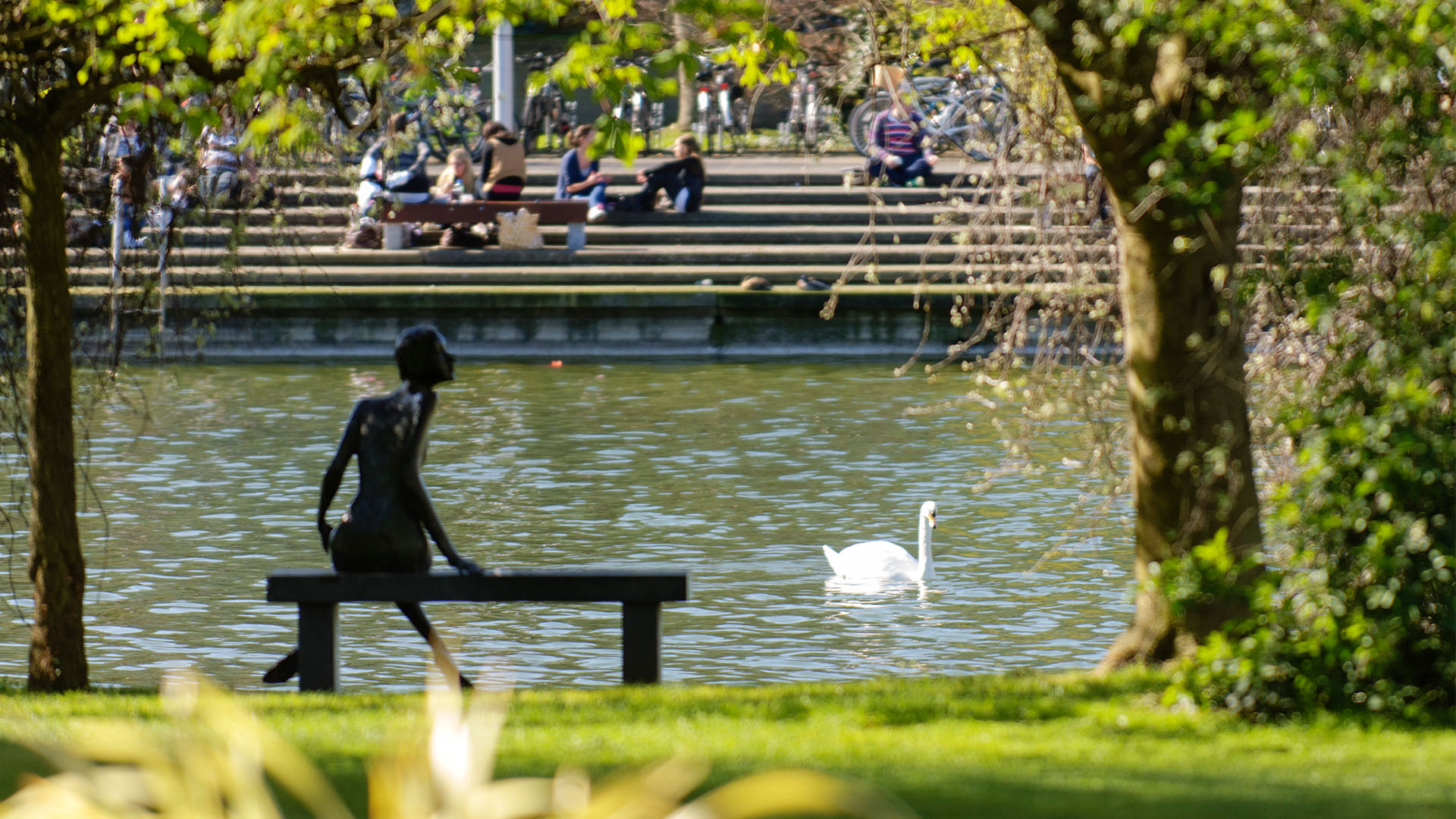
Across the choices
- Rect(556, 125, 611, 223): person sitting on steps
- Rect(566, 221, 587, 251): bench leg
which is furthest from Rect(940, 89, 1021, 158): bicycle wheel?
Rect(556, 125, 611, 223): person sitting on steps

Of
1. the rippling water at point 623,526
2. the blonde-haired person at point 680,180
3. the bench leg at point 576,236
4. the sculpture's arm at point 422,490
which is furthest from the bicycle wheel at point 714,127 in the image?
the sculpture's arm at point 422,490

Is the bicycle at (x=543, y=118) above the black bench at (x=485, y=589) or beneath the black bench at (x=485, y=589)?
above

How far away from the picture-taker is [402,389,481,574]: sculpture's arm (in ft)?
25.9

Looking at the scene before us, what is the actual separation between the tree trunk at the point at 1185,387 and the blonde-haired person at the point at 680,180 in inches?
831

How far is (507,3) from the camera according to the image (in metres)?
7.28

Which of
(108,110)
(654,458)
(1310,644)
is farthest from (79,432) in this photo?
(1310,644)

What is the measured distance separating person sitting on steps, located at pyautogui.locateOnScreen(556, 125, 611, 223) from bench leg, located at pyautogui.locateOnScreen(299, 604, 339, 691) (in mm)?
20729

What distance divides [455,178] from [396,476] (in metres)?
21.3

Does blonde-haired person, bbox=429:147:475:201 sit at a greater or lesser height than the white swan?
greater

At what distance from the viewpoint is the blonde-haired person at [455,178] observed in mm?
28703

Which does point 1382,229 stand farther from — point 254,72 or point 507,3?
point 254,72

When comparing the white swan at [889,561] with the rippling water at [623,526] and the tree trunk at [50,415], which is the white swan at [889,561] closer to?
the rippling water at [623,526]

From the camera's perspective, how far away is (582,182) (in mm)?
29172

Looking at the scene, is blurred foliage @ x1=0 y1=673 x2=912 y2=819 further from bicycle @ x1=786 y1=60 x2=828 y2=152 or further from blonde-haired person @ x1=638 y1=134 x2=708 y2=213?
bicycle @ x1=786 y1=60 x2=828 y2=152
